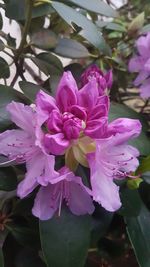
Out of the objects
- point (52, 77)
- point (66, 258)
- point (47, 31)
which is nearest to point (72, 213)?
point (66, 258)

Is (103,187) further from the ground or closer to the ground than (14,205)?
further from the ground

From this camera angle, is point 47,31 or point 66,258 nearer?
point 66,258

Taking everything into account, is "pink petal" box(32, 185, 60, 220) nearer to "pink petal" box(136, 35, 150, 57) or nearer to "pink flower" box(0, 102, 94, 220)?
"pink flower" box(0, 102, 94, 220)

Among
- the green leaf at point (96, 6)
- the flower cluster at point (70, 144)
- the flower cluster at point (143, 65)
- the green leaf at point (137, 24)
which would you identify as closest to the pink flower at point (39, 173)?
the flower cluster at point (70, 144)

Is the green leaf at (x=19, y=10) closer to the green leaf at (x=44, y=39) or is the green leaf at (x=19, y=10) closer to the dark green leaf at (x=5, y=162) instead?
the green leaf at (x=44, y=39)

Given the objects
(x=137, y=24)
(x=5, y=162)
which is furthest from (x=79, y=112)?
(x=137, y=24)

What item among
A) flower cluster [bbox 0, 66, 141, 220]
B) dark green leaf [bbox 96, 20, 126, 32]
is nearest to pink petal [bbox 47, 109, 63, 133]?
flower cluster [bbox 0, 66, 141, 220]

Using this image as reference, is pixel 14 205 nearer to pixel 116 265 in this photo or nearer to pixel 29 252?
pixel 29 252
